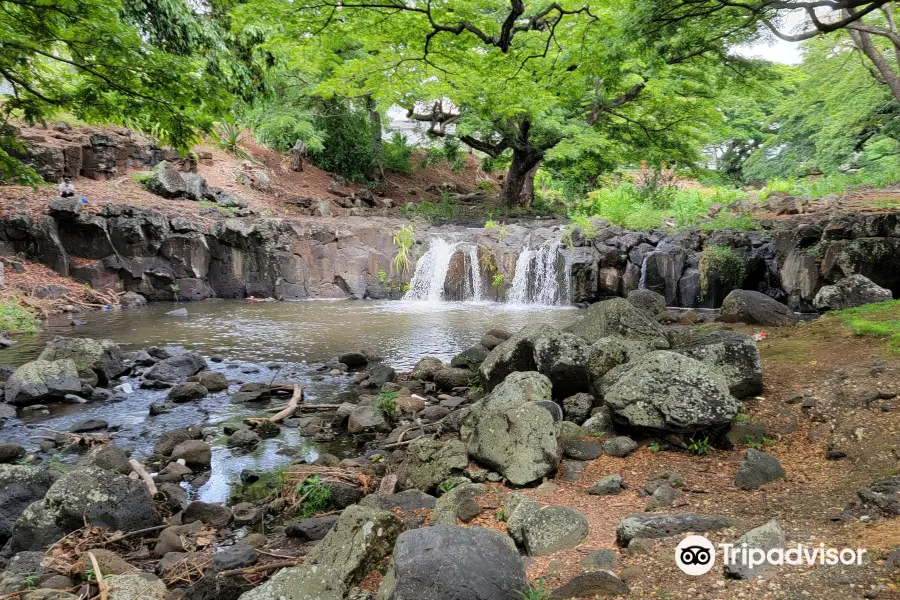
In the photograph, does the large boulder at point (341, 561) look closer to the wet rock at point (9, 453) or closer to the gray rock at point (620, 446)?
the gray rock at point (620, 446)

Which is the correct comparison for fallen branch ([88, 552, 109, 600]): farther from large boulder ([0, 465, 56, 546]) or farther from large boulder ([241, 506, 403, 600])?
large boulder ([0, 465, 56, 546])

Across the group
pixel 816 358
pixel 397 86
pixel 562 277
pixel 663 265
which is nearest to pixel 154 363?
pixel 397 86

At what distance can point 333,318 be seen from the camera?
13781mm

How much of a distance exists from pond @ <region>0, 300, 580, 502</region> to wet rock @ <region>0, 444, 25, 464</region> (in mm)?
271

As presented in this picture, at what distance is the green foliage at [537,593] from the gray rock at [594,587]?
39 millimetres

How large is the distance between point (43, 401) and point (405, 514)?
6117 millimetres

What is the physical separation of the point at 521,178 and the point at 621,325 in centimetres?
1612

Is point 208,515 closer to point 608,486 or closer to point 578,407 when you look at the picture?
point 608,486

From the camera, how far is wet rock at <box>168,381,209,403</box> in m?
7.46

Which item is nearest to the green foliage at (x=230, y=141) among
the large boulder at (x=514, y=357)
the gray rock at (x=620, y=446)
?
the large boulder at (x=514, y=357)

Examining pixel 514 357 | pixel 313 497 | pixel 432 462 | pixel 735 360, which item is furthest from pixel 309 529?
pixel 735 360

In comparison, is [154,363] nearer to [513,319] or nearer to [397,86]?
[397,86]

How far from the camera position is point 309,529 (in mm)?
3980

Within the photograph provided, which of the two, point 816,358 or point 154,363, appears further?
point 154,363
